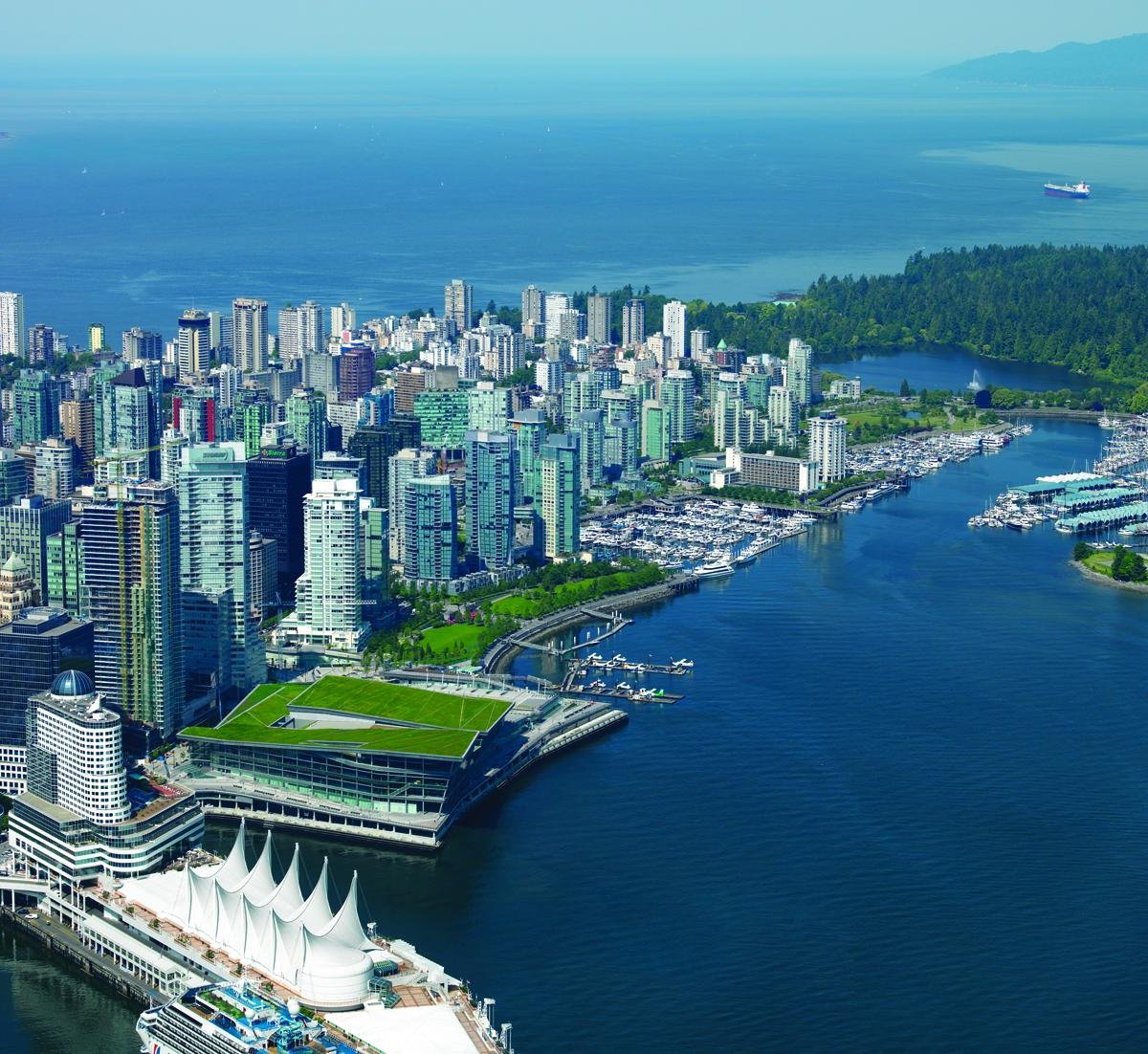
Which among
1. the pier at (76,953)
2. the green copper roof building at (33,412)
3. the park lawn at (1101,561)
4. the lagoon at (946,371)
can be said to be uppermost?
the green copper roof building at (33,412)

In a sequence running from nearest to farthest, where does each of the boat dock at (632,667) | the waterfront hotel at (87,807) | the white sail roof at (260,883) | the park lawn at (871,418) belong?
the white sail roof at (260,883) < the waterfront hotel at (87,807) < the boat dock at (632,667) < the park lawn at (871,418)

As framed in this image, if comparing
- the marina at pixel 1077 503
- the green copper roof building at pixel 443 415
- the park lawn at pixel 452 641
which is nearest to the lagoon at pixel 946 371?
the marina at pixel 1077 503

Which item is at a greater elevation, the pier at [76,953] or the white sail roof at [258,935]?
the white sail roof at [258,935]

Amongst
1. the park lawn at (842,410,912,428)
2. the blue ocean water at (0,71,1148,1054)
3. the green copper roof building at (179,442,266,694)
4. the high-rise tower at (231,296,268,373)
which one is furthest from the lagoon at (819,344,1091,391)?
the green copper roof building at (179,442,266,694)

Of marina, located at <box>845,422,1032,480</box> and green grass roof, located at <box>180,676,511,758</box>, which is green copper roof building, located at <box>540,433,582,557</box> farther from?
green grass roof, located at <box>180,676,511,758</box>

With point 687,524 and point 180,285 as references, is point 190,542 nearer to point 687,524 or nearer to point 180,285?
point 687,524

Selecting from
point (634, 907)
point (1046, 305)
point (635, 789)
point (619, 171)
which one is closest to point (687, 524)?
point (635, 789)

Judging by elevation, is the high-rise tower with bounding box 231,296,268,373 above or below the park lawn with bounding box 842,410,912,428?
above

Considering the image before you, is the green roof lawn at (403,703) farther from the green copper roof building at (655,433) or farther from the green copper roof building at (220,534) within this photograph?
the green copper roof building at (655,433)
